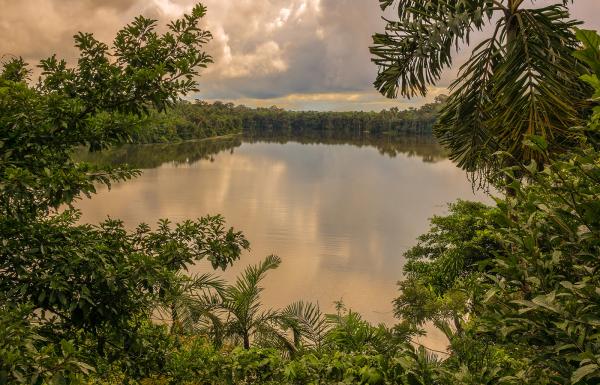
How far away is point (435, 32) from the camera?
182 inches

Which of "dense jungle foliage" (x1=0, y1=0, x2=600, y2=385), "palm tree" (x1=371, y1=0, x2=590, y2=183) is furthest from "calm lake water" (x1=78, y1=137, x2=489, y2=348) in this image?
"dense jungle foliage" (x1=0, y1=0, x2=600, y2=385)

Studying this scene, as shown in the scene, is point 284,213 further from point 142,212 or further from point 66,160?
point 66,160

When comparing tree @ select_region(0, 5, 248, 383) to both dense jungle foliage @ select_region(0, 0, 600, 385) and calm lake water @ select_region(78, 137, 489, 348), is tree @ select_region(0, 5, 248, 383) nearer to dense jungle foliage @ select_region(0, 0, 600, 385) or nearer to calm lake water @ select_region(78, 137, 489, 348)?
dense jungle foliage @ select_region(0, 0, 600, 385)

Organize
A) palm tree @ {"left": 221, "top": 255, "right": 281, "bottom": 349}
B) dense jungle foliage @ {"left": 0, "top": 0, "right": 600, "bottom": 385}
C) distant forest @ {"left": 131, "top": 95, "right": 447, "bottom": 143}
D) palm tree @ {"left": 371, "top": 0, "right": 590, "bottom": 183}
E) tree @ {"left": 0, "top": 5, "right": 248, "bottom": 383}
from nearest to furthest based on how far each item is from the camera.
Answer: dense jungle foliage @ {"left": 0, "top": 0, "right": 600, "bottom": 385} → tree @ {"left": 0, "top": 5, "right": 248, "bottom": 383} → palm tree @ {"left": 371, "top": 0, "right": 590, "bottom": 183} → palm tree @ {"left": 221, "top": 255, "right": 281, "bottom": 349} → distant forest @ {"left": 131, "top": 95, "right": 447, "bottom": 143}

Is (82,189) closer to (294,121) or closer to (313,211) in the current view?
(313,211)

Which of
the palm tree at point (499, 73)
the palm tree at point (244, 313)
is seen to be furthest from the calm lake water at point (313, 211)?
the palm tree at point (499, 73)

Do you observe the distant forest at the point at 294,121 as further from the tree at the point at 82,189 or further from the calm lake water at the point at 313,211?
the tree at the point at 82,189

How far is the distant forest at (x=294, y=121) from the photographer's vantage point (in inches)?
4374

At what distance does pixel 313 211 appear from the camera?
2925 cm

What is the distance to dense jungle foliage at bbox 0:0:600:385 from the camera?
1785mm

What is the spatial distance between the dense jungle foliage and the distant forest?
304 ft

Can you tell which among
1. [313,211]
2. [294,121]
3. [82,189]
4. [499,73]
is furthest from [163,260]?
[294,121]

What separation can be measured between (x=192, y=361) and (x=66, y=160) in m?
2.22

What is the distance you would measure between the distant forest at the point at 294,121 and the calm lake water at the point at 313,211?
171 ft
